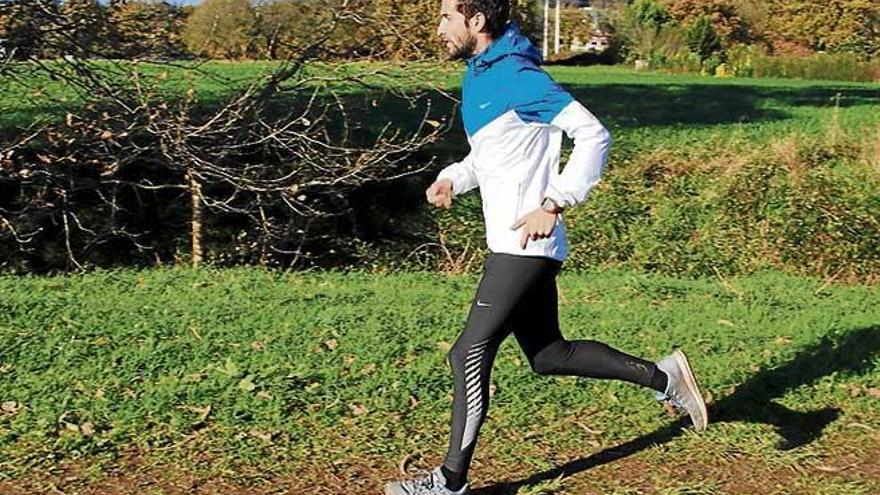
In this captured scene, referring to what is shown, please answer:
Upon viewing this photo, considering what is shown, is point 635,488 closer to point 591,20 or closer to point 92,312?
point 92,312

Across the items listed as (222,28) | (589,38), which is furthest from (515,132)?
(589,38)

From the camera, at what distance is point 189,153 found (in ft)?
29.2

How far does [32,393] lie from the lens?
17.9 ft

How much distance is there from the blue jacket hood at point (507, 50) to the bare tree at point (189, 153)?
15.1 feet

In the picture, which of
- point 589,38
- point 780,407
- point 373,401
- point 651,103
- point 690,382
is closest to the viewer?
point 690,382

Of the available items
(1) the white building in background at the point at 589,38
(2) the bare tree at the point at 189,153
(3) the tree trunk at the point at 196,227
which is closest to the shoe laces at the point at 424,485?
(2) the bare tree at the point at 189,153

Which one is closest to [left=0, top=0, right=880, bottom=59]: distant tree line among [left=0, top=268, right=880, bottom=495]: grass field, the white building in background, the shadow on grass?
[left=0, top=268, right=880, bottom=495]: grass field

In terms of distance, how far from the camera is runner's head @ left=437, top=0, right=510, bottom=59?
409 cm

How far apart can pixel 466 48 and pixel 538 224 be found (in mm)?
673

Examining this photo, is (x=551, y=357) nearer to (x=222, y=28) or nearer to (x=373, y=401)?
(x=373, y=401)

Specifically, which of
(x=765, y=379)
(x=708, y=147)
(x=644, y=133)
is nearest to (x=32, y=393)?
(x=765, y=379)

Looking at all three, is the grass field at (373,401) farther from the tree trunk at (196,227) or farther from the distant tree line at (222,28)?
the tree trunk at (196,227)

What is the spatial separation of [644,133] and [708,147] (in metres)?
5.02

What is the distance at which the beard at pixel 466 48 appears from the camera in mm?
4141
